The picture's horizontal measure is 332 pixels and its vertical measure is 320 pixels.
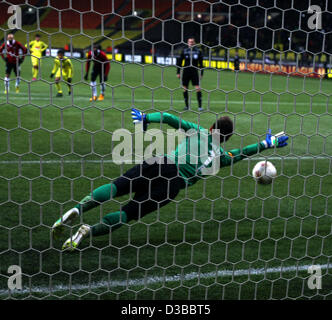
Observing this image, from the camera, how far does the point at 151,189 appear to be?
3.01 metres

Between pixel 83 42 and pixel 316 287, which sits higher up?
pixel 83 42

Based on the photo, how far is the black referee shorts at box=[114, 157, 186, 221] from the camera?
2916 millimetres

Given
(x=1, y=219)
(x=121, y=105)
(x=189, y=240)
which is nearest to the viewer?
(x=189, y=240)

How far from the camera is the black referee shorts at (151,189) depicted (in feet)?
9.57

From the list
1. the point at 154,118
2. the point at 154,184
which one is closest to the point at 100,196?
the point at 154,184

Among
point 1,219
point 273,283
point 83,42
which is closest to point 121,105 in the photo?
point 1,219

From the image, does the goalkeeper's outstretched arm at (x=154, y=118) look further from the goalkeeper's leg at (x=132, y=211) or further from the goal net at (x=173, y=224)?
the goalkeeper's leg at (x=132, y=211)

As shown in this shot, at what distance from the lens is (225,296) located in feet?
8.34

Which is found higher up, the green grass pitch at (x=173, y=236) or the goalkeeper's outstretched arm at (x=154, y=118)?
the goalkeeper's outstretched arm at (x=154, y=118)

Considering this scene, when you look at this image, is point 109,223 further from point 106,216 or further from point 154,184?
point 154,184

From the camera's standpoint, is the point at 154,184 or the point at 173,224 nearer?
the point at 154,184

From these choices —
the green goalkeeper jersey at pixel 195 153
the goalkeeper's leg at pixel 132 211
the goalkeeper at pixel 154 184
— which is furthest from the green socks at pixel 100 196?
the green goalkeeper jersey at pixel 195 153
